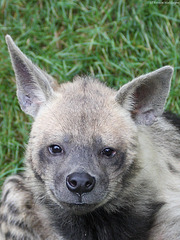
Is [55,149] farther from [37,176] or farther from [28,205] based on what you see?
[28,205]

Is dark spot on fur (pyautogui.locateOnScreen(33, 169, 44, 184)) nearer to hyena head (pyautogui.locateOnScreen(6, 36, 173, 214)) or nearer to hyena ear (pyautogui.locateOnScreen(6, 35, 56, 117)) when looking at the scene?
hyena head (pyautogui.locateOnScreen(6, 36, 173, 214))

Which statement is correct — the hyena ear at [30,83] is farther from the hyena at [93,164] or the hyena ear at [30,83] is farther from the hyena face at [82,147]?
the hyena face at [82,147]

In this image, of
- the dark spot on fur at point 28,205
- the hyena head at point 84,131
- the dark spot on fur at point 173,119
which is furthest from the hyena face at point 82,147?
the dark spot on fur at point 173,119

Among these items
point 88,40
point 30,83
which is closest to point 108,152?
point 30,83

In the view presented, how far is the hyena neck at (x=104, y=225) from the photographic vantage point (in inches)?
153

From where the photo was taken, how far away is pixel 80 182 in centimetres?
327

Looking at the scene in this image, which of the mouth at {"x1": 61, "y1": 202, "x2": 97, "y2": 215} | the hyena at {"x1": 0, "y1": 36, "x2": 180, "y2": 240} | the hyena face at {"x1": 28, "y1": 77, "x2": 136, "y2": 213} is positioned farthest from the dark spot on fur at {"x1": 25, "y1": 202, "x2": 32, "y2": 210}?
the mouth at {"x1": 61, "y1": 202, "x2": 97, "y2": 215}

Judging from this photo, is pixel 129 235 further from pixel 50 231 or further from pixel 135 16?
pixel 135 16

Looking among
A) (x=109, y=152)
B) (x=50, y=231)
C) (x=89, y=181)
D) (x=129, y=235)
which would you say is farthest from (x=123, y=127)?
(x=50, y=231)

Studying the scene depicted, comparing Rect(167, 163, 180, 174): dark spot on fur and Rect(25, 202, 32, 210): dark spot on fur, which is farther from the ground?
Rect(167, 163, 180, 174): dark spot on fur

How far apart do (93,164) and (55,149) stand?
1.07 feet

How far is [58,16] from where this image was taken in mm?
5926

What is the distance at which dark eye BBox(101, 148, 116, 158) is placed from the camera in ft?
11.6

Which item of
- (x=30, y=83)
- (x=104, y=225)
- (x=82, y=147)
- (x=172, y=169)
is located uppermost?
(x=30, y=83)
